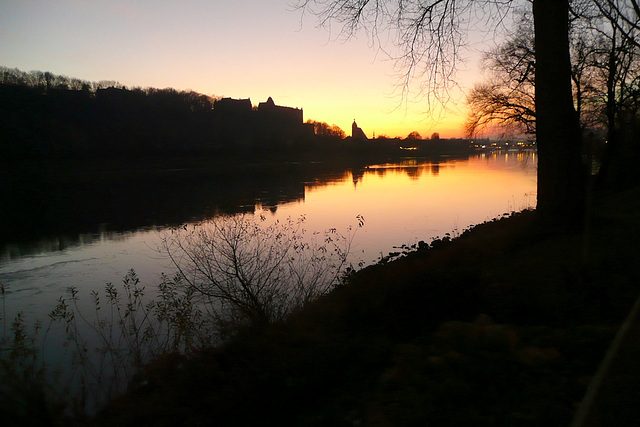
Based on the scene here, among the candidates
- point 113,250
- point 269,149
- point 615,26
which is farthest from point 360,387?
point 269,149

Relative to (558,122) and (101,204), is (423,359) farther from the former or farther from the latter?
(101,204)

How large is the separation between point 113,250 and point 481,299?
1441 centimetres

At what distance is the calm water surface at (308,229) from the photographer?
478 inches

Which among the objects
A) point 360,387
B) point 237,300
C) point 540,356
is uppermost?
point 540,356

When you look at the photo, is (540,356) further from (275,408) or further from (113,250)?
(113,250)

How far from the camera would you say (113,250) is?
53.5ft

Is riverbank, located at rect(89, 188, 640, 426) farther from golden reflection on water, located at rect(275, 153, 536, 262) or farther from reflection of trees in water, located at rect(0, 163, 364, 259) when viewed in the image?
reflection of trees in water, located at rect(0, 163, 364, 259)

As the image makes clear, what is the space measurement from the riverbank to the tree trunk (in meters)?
1.32

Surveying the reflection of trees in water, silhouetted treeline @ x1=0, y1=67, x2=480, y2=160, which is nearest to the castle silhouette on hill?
silhouetted treeline @ x1=0, y1=67, x2=480, y2=160

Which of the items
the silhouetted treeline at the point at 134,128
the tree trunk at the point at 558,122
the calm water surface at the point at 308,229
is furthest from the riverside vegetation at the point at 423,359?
the silhouetted treeline at the point at 134,128

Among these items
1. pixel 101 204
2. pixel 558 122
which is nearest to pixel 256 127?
pixel 101 204

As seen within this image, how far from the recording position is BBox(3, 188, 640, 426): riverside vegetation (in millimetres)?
3256

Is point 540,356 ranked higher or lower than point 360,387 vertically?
higher

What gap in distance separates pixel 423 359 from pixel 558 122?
18.5 ft
